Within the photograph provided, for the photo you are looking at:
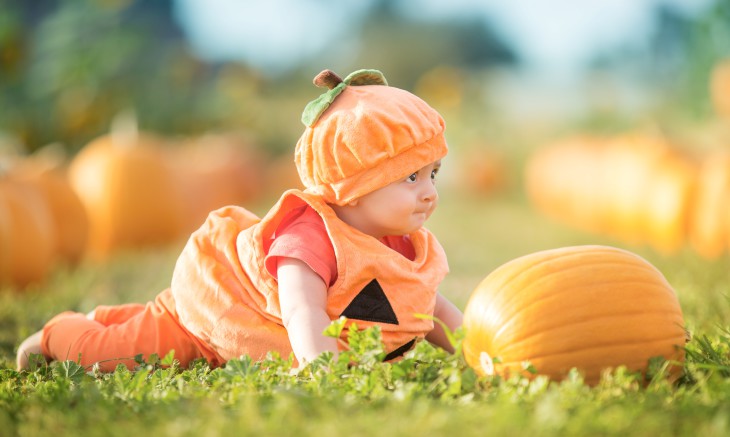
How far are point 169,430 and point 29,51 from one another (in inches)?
429

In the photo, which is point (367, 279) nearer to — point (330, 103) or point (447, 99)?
point (330, 103)

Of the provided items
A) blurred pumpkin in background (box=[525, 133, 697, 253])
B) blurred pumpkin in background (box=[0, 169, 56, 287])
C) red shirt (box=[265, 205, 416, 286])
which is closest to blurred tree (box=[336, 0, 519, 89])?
blurred pumpkin in background (box=[525, 133, 697, 253])

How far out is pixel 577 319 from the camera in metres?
2.56

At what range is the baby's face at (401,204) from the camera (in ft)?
9.46

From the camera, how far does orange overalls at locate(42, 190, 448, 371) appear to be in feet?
9.46

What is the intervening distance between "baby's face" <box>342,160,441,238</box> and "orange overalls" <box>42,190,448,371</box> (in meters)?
0.07

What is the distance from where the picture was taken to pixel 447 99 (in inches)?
767

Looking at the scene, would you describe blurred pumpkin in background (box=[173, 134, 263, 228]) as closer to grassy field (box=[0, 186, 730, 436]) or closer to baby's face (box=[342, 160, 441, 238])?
baby's face (box=[342, 160, 441, 238])

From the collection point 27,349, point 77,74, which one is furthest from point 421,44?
point 27,349

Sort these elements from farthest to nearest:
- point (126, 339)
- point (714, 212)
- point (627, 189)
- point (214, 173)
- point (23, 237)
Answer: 1. point (214, 173)
2. point (627, 189)
3. point (714, 212)
4. point (23, 237)
5. point (126, 339)

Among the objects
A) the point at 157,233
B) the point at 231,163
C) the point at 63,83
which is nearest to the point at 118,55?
the point at 63,83

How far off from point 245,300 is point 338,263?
0.39 meters

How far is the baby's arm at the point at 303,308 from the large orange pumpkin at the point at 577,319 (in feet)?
1.59

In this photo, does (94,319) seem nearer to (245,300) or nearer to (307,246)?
(245,300)
